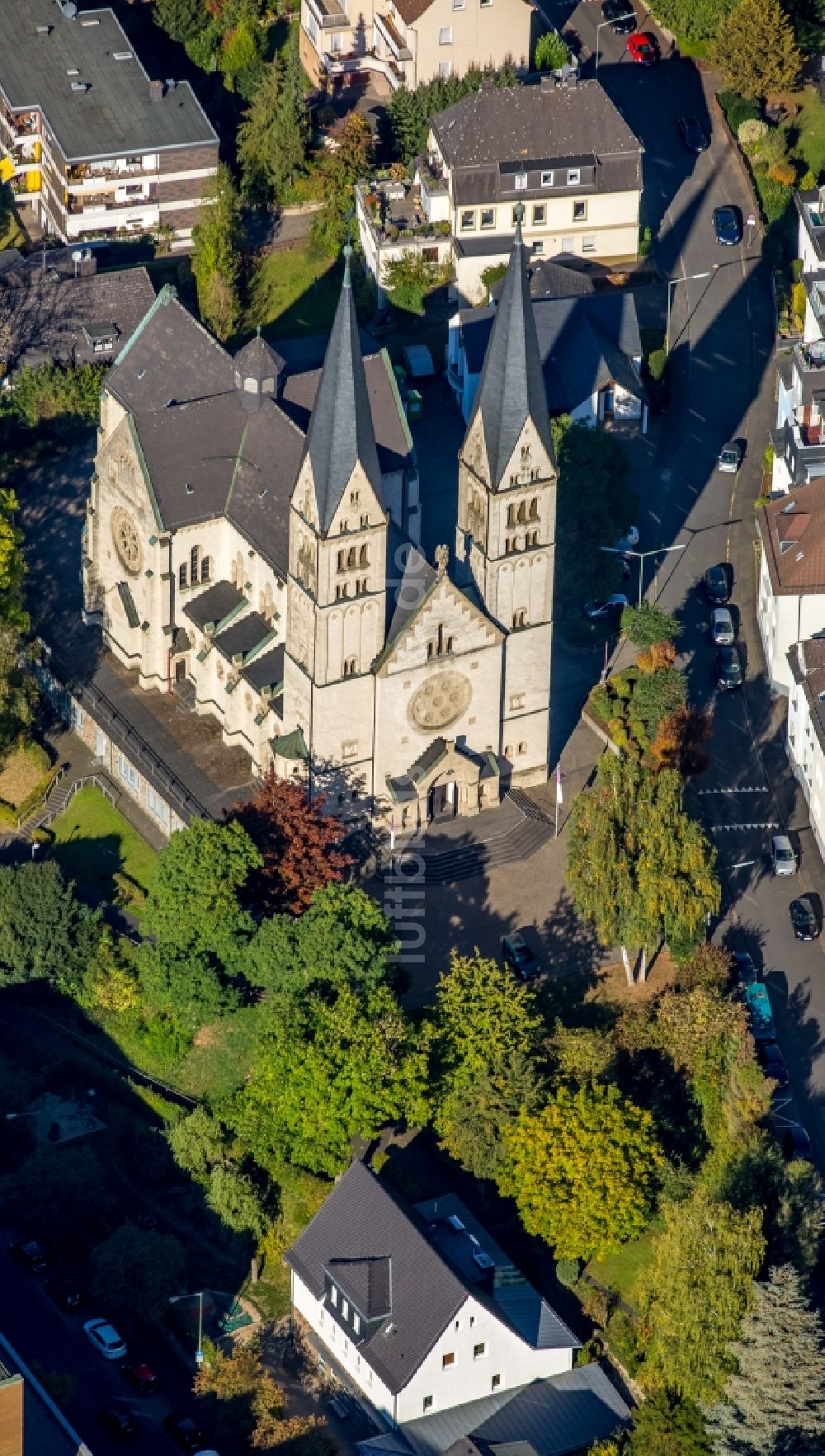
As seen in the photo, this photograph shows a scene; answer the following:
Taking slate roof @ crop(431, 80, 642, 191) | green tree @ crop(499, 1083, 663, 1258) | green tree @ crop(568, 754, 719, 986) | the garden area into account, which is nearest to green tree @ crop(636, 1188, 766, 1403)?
green tree @ crop(499, 1083, 663, 1258)

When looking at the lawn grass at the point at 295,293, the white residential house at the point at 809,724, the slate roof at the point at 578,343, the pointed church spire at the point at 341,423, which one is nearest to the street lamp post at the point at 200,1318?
the pointed church spire at the point at 341,423

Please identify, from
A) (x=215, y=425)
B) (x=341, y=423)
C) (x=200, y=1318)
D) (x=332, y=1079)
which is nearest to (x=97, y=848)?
(x=215, y=425)

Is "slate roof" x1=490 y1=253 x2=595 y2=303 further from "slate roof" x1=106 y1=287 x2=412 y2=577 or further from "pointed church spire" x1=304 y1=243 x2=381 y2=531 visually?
"pointed church spire" x1=304 y1=243 x2=381 y2=531

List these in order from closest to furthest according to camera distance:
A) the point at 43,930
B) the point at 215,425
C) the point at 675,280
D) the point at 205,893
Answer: the point at 205,893 → the point at 43,930 → the point at 215,425 → the point at 675,280

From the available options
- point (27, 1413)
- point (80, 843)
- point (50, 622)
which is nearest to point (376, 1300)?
point (27, 1413)

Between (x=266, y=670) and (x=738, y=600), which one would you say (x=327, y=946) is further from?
(x=738, y=600)

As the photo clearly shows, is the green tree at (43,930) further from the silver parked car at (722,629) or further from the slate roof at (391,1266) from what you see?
the silver parked car at (722,629)
